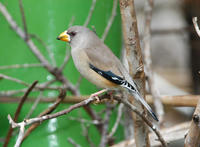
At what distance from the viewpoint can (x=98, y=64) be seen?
1456mm

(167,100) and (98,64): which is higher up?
(98,64)

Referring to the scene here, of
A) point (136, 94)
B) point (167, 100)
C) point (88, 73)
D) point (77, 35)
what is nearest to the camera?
point (136, 94)

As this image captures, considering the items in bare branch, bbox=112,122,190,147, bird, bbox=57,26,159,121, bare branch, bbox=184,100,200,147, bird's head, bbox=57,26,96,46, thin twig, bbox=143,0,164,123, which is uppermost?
bird's head, bbox=57,26,96,46

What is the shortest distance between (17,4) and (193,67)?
1.60m

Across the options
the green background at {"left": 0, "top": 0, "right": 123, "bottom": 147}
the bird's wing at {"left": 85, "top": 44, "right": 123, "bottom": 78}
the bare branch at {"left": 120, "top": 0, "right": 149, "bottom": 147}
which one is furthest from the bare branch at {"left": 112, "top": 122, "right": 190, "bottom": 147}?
the bare branch at {"left": 120, "top": 0, "right": 149, "bottom": 147}

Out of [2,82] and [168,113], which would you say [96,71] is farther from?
[168,113]

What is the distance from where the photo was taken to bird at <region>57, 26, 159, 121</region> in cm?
140

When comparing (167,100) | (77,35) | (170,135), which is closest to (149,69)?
(167,100)

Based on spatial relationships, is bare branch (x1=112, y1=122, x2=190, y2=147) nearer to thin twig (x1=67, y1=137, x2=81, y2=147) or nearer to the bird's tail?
thin twig (x1=67, y1=137, x2=81, y2=147)

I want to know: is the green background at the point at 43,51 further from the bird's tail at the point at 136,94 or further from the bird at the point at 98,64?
the bird's tail at the point at 136,94

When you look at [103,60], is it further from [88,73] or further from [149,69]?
[149,69]

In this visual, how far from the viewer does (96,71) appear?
145 cm

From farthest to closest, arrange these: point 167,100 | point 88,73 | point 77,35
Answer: point 167,100 → point 77,35 → point 88,73

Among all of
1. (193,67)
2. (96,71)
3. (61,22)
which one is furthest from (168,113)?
(96,71)
